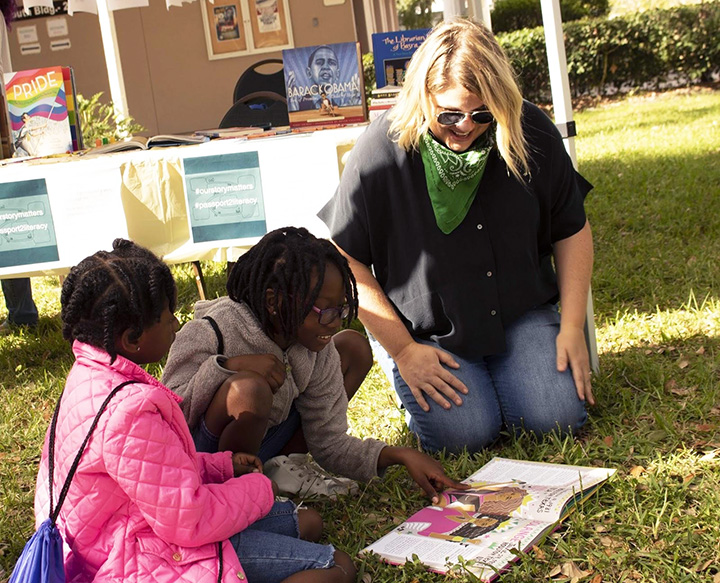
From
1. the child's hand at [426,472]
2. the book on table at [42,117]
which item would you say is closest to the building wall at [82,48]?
the book on table at [42,117]

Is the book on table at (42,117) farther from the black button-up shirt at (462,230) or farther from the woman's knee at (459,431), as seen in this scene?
the woman's knee at (459,431)

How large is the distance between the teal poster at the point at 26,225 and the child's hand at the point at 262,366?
1729 mm

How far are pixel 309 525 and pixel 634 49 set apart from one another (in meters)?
12.9

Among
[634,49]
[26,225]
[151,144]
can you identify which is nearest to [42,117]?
[151,144]

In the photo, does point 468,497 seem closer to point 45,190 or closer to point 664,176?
point 45,190

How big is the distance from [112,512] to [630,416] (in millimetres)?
1859

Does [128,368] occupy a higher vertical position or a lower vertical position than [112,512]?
higher

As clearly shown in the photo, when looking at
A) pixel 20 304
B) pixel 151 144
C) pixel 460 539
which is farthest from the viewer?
pixel 20 304

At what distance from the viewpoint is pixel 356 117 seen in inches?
153

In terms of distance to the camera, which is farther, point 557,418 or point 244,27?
point 244,27

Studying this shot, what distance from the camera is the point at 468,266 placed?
2.92 metres

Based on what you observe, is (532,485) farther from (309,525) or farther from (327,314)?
(327,314)

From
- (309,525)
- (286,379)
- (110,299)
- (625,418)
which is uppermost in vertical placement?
(110,299)

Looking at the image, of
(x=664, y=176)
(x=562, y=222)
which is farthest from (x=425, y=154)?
(x=664, y=176)
